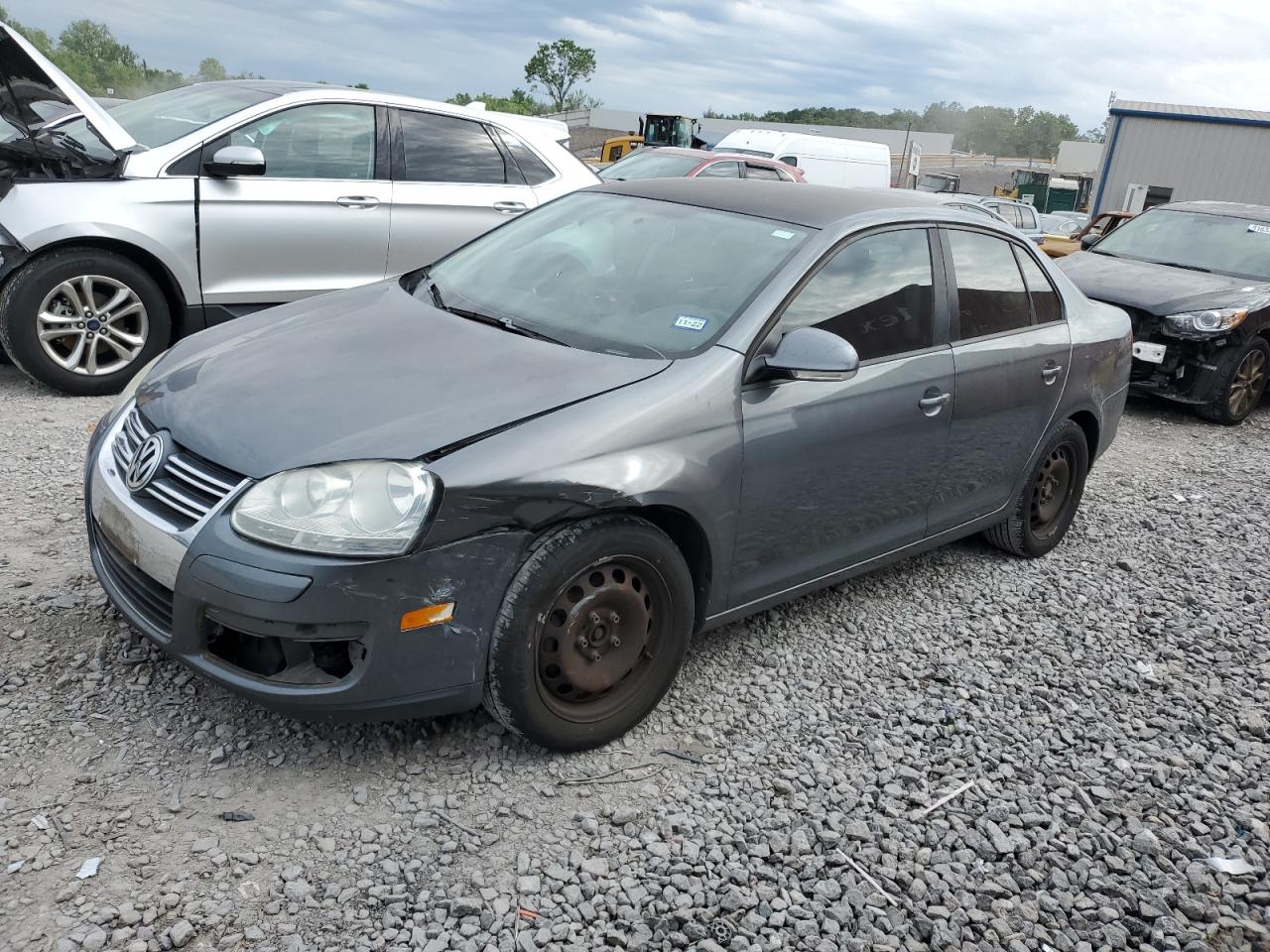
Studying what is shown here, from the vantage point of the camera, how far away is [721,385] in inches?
126

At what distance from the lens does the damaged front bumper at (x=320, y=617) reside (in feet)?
8.46

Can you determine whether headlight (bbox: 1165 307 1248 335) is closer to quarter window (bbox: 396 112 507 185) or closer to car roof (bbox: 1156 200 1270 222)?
car roof (bbox: 1156 200 1270 222)

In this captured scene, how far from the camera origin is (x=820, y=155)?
18906 millimetres

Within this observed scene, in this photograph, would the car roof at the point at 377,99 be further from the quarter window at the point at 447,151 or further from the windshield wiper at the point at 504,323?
the windshield wiper at the point at 504,323

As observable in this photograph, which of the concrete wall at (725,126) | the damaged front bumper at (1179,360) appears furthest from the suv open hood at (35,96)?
the concrete wall at (725,126)

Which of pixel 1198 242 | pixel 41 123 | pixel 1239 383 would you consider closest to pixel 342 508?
pixel 41 123

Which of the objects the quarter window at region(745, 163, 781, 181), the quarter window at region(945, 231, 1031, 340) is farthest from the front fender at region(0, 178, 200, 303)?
the quarter window at region(745, 163, 781, 181)

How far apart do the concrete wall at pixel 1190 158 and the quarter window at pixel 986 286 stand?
27158mm

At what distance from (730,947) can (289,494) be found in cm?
154

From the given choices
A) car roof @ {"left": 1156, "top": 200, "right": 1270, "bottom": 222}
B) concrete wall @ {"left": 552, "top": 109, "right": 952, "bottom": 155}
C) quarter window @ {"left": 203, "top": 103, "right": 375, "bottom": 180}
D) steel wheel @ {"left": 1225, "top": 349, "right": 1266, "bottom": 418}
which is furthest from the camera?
concrete wall @ {"left": 552, "top": 109, "right": 952, "bottom": 155}

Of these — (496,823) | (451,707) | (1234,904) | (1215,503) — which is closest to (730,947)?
(496,823)

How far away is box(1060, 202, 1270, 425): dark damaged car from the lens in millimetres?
8086

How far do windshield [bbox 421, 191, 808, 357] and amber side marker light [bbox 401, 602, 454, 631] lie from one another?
103cm

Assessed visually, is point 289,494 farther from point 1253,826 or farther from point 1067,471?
point 1067,471
